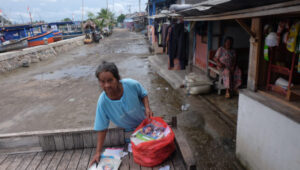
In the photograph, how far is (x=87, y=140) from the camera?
2.35 metres

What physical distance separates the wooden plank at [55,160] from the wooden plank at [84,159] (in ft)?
0.81

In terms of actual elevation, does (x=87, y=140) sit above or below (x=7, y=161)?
above

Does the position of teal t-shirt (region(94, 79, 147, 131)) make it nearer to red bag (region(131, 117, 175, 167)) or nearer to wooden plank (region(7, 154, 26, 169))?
red bag (region(131, 117, 175, 167))

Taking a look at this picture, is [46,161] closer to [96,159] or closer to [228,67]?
[96,159]

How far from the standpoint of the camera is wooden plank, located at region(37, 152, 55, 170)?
2.13 metres

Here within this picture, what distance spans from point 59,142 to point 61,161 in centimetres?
23

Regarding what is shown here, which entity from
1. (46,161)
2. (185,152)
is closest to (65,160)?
(46,161)


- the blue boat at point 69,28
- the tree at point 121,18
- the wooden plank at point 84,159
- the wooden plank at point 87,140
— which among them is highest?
the tree at point 121,18

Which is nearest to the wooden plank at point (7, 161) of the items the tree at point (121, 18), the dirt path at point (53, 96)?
the dirt path at point (53, 96)

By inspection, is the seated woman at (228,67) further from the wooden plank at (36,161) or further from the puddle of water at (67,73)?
the puddle of water at (67,73)

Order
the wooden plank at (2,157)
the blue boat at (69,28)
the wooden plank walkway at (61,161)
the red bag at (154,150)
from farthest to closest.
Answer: the blue boat at (69,28), the wooden plank at (2,157), the wooden plank walkway at (61,161), the red bag at (154,150)

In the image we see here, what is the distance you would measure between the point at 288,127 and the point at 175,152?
4.98ft

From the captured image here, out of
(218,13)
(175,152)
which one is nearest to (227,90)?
(218,13)

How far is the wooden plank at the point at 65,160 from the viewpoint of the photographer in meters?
2.12
